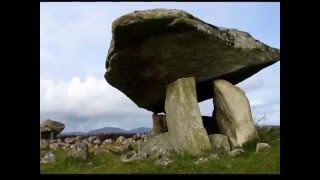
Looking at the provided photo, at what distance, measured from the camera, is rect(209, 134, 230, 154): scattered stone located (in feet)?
53.1

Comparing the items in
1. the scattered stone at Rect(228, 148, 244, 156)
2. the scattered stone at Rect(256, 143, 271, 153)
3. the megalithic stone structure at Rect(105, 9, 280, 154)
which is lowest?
the scattered stone at Rect(228, 148, 244, 156)

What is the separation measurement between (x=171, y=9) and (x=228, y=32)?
3063 millimetres

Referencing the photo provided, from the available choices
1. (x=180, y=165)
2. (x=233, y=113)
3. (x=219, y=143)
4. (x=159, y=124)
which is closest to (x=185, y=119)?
(x=219, y=143)

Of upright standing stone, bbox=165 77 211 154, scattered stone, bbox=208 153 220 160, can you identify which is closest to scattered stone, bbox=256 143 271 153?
scattered stone, bbox=208 153 220 160

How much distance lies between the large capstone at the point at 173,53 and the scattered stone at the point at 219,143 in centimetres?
232

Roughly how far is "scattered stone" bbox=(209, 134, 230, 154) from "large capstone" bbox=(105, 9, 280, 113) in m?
2.32

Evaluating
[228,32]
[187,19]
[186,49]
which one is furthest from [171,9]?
[228,32]

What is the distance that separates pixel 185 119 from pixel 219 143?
55.0 inches

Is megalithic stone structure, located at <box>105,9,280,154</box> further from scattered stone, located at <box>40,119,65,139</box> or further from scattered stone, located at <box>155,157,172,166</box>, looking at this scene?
scattered stone, located at <box>40,119,65,139</box>

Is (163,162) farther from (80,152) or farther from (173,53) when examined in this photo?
(173,53)

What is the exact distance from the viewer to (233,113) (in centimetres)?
1703

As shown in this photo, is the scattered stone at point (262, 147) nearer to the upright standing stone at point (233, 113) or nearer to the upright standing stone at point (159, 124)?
the upright standing stone at point (233, 113)
